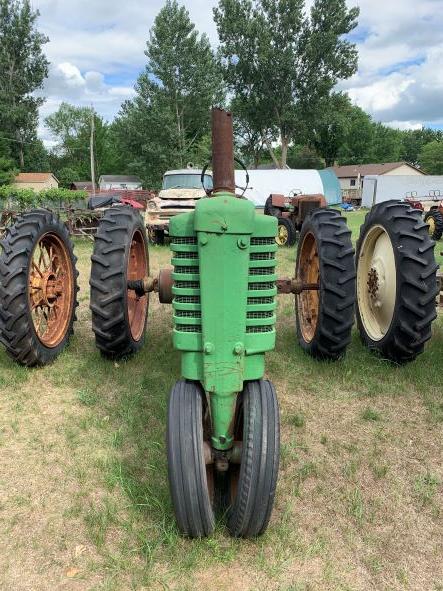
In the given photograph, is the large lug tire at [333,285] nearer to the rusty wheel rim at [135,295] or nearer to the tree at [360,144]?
the rusty wheel rim at [135,295]

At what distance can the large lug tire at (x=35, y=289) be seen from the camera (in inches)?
162

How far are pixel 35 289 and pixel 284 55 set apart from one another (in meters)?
34.8

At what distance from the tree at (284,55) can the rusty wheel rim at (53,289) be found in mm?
33275

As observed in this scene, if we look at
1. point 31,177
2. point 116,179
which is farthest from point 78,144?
point 31,177

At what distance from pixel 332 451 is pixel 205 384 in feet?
4.40

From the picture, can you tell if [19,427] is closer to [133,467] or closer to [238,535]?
[133,467]

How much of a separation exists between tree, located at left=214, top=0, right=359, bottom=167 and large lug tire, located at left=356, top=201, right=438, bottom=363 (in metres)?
33.1

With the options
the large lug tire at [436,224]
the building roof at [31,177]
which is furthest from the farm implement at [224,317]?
the building roof at [31,177]

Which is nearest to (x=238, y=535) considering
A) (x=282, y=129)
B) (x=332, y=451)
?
(x=332, y=451)

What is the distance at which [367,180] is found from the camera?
39.4m

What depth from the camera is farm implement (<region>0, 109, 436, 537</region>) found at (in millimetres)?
2324

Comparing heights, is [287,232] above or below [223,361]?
below

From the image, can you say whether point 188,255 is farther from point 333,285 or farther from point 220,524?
point 333,285

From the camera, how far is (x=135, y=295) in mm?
4883
